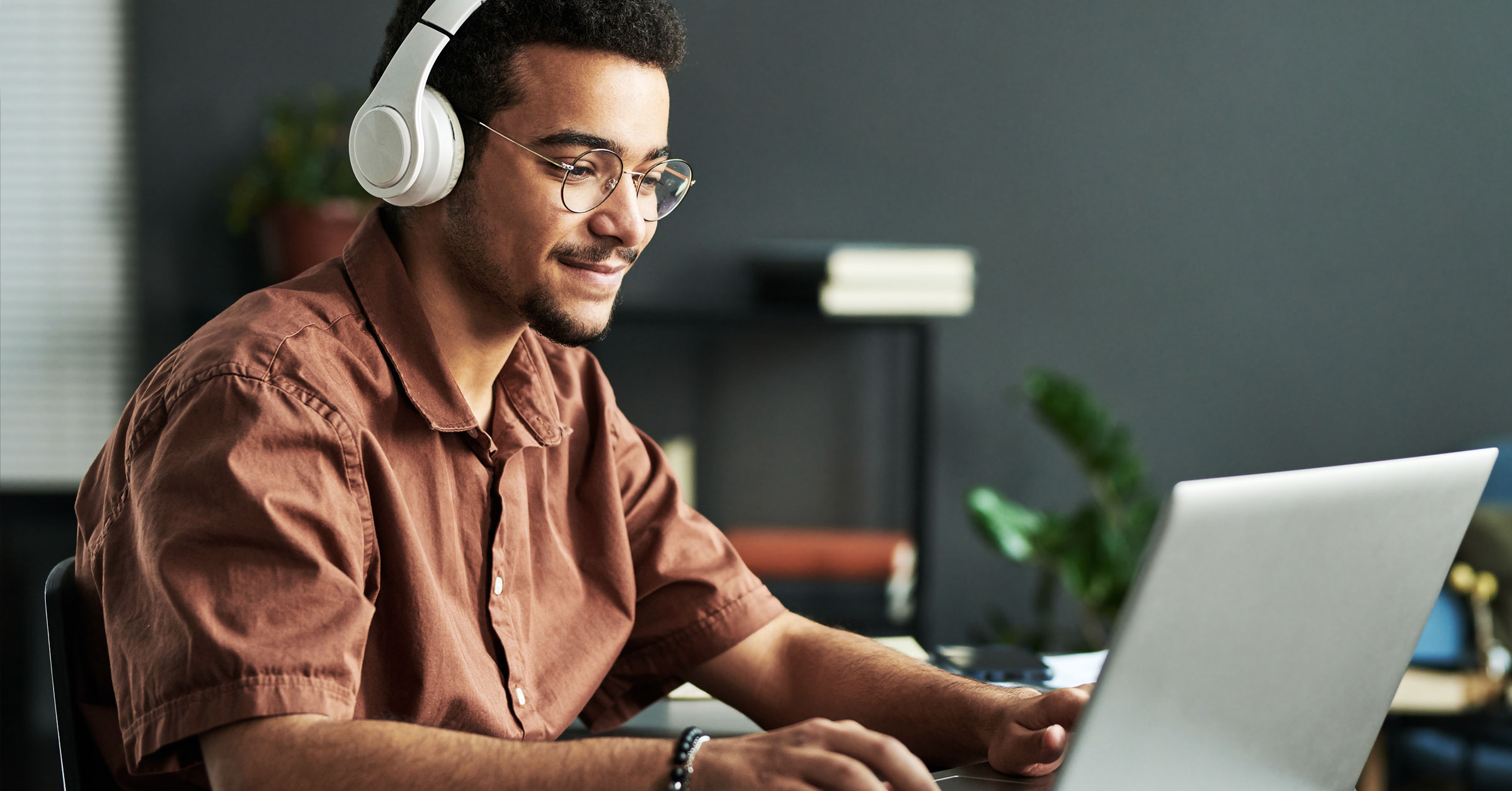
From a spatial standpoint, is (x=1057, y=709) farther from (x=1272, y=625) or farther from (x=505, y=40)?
(x=505, y=40)

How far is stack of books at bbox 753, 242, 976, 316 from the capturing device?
2.99 m

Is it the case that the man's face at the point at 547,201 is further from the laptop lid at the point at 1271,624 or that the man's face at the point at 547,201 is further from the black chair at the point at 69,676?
the laptop lid at the point at 1271,624

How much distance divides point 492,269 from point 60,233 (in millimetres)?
2527

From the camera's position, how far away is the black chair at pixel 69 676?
38.4 inches

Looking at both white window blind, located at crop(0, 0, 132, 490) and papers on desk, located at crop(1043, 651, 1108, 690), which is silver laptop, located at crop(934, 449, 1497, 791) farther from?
white window blind, located at crop(0, 0, 132, 490)

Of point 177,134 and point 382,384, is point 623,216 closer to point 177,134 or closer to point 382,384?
point 382,384

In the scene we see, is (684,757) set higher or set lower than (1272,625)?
lower

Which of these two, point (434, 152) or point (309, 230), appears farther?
point (309, 230)

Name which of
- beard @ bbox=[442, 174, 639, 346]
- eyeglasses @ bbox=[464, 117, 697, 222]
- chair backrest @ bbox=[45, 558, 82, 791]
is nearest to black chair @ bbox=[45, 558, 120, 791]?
chair backrest @ bbox=[45, 558, 82, 791]

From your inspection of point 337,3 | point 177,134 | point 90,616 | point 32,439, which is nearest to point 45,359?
point 32,439

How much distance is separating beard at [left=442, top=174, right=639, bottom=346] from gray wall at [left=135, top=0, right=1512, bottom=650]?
213cm

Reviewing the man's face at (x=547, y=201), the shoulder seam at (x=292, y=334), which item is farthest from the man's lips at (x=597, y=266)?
the shoulder seam at (x=292, y=334)

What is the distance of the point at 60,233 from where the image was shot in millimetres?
3193

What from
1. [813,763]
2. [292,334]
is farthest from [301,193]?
[813,763]
